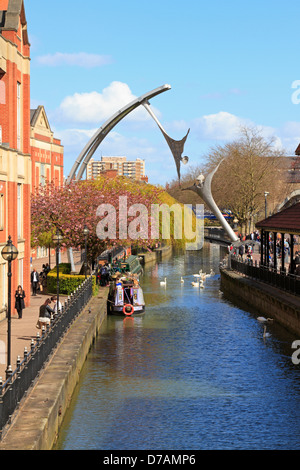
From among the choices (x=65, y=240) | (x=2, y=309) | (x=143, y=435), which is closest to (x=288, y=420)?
(x=143, y=435)

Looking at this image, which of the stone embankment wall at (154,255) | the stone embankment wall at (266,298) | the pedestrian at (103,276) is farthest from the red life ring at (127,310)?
the stone embankment wall at (154,255)

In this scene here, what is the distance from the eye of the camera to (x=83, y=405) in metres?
21.4

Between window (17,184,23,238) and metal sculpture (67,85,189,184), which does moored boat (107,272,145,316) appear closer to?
window (17,184,23,238)

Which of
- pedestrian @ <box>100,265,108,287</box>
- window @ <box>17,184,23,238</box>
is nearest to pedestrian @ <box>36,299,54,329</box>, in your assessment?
window @ <box>17,184,23,238</box>

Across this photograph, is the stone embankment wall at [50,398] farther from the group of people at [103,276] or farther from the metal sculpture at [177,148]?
the metal sculpture at [177,148]

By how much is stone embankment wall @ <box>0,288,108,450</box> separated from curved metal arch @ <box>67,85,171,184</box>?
22.8 m

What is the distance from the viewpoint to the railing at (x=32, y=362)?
1454cm

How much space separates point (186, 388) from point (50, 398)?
6594 millimetres

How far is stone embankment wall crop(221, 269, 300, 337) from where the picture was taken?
1289 inches

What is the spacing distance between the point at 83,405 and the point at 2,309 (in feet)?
34.0

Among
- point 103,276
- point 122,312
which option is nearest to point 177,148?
point 103,276

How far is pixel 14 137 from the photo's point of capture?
107 ft

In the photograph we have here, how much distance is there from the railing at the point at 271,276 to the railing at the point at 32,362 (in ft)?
36.8

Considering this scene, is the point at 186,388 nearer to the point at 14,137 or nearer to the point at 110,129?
the point at 14,137
